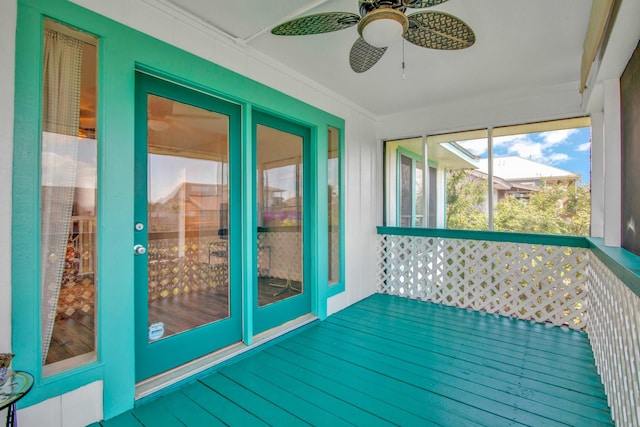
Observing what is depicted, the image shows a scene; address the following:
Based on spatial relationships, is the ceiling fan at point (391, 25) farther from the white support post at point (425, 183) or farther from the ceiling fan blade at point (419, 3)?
the white support post at point (425, 183)

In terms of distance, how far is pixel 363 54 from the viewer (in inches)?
84.4

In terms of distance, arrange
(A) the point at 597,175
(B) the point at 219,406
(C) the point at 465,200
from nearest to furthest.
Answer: (B) the point at 219,406 < (A) the point at 597,175 < (C) the point at 465,200

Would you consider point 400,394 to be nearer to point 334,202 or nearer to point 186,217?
point 186,217

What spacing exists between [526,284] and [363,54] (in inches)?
119

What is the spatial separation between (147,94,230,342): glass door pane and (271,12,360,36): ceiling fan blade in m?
0.93

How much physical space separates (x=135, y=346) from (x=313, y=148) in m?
2.35

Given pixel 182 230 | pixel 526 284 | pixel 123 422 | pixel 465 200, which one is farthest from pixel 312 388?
pixel 465 200

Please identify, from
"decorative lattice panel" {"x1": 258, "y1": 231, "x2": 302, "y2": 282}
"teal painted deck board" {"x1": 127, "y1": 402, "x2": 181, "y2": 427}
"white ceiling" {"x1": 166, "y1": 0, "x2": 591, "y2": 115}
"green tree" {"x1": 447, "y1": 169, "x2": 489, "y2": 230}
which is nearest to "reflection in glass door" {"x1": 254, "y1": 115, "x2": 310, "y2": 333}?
"decorative lattice panel" {"x1": 258, "y1": 231, "x2": 302, "y2": 282}

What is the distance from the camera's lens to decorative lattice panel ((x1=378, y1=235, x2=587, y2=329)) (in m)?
3.21

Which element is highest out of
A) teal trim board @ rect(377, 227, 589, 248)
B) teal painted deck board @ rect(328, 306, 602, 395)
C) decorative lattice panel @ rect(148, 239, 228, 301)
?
teal trim board @ rect(377, 227, 589, 248)

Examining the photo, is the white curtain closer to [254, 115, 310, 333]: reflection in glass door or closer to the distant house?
[254, 115, 310, 333]: reflection in glass door

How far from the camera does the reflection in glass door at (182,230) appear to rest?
206cm

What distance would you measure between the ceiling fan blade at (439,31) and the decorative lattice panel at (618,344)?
154 cm

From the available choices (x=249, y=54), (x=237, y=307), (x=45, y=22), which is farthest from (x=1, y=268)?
(x=249, y=54)
